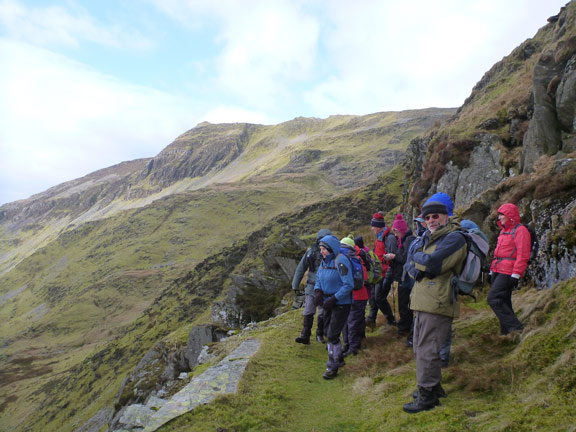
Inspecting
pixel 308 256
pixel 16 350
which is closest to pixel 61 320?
pixel 16 350

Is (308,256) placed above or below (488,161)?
below

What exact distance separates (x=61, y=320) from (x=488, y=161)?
142 meters

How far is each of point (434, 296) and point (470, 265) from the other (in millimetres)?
770

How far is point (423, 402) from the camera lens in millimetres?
5637

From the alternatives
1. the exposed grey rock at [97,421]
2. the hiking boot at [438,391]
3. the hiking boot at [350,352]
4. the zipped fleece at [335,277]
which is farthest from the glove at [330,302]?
the exposed grey rock at [97,421]

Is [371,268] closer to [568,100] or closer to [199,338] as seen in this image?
[568,100]

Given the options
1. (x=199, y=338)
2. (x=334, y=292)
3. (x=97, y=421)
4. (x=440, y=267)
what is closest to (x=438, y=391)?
(x=440, y=267)

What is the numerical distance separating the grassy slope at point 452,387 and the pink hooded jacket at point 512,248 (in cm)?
93

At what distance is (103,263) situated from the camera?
541 feet

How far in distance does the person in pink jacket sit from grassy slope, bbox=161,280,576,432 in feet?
1.40

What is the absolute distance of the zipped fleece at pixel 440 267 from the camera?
5469mm

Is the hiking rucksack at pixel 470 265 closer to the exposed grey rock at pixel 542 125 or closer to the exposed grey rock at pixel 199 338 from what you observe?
the exposed grey rock at pixel 542 125

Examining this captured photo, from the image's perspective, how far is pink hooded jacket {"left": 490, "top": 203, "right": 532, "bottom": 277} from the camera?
7457 mm

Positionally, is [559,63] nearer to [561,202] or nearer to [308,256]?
[561,202]
